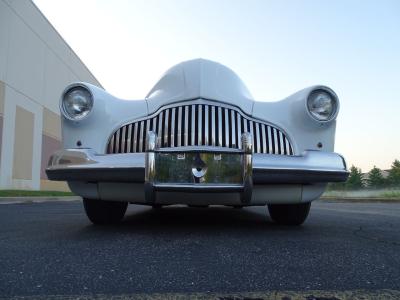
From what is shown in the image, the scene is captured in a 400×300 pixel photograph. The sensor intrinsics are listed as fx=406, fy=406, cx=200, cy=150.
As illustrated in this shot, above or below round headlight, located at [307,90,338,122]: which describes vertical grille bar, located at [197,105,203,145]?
below

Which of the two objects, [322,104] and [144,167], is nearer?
[144,167]

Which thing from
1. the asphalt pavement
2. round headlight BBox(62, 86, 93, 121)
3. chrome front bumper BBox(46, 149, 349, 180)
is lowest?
the asphalt pavement

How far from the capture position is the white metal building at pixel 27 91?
1616cm

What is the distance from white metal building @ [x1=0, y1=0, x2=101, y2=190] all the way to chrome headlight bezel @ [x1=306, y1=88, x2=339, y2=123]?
15.0 meters

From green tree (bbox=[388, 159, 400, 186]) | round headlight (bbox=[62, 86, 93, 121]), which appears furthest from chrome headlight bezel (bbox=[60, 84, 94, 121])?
green tree (bbox=[388, 159, 400, 186])

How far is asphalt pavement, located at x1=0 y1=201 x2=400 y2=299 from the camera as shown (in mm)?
1356

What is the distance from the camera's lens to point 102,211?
313cm

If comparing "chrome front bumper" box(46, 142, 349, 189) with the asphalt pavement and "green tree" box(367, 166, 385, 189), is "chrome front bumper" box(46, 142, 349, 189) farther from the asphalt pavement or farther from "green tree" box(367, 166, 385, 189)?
"green tree" box(367, 166, 385, 189)

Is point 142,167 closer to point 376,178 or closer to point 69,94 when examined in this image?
point 69,94

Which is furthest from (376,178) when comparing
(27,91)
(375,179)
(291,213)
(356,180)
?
(291,213)

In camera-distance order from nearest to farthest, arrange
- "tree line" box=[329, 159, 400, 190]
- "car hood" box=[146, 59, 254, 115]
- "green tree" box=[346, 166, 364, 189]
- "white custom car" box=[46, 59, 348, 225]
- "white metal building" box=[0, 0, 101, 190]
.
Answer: "white custom car" box=[46, 59, 348, 225], "car hood" box=[146, 59, 254, 115], "white metal building" box=[0, 0, 101, 190], "tree line" box=[329, 159, 400, 190], "green tree" box=[346, 166, 364, 189]

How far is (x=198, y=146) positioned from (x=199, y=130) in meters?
0.23

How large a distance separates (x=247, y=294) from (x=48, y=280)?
70 cm

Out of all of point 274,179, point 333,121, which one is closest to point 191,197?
point 274,179
